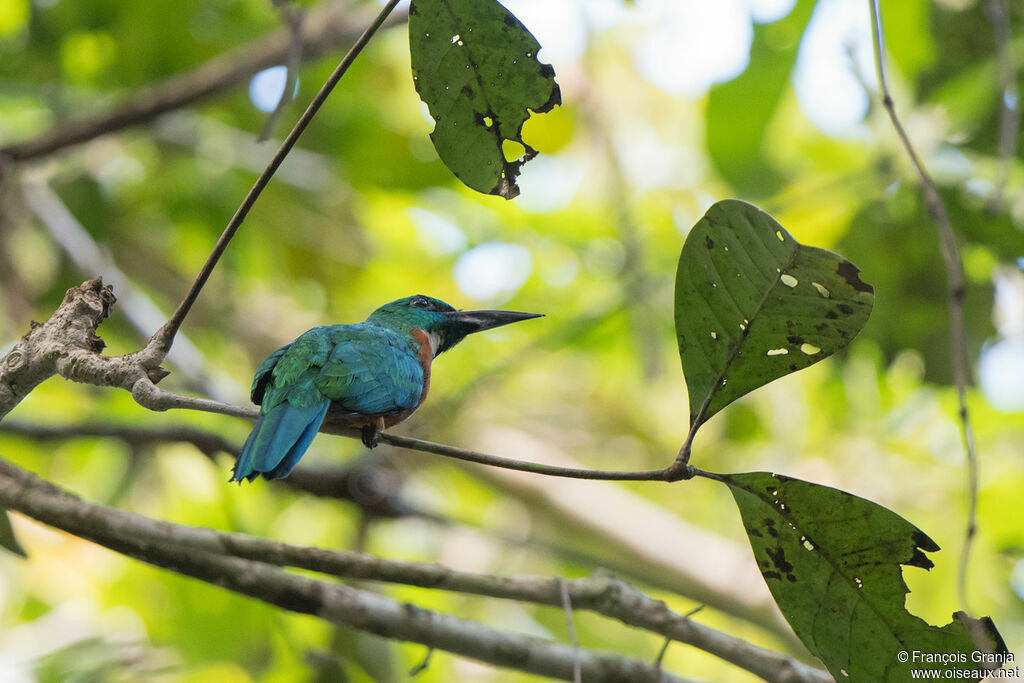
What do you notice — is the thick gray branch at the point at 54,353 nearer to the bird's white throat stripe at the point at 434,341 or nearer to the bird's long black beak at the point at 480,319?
the bird's long black beak at the point at 480,319

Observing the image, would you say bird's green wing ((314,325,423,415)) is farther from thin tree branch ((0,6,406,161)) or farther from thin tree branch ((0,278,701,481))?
thin tree branch ((0,6,406,161))

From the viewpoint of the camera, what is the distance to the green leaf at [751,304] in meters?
1.31

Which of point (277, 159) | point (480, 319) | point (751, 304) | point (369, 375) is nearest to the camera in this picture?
point (277, 159)

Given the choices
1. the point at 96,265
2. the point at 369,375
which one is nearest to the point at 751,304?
the point at 369,375

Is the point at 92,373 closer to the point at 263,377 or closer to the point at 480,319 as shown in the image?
the point at 263,377

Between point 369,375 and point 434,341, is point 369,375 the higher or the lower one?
the lower one

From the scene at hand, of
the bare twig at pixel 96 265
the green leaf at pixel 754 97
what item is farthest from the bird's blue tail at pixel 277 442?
the green leaf at pixel 754 97

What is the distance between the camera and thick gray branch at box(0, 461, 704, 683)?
5.54ft

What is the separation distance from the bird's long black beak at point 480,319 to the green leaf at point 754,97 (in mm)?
1221

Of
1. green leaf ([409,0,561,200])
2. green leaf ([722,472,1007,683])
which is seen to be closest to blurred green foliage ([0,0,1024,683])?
green leaf ([722,472,1007,683])

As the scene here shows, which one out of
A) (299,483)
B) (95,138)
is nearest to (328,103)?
(95,138)

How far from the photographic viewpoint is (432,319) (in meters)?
2.68

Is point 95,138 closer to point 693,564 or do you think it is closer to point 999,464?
point 693,564

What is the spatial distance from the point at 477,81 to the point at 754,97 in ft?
6.48
